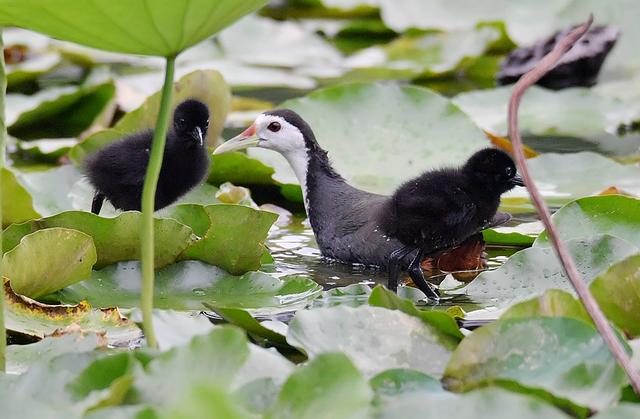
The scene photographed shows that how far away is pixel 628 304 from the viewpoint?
7.32 feet

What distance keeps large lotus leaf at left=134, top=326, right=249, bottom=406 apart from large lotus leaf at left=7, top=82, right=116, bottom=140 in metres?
3.64

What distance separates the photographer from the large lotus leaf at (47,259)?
265 cm

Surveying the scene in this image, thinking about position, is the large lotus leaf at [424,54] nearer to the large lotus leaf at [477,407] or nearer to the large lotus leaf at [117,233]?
the large lotus leaf at [117,233]

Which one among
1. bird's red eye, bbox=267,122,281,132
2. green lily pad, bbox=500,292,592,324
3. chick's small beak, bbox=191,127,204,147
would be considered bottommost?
bird's red eye, bbox=267,122,281,132

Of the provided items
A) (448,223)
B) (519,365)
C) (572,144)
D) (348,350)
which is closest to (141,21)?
(348,350)

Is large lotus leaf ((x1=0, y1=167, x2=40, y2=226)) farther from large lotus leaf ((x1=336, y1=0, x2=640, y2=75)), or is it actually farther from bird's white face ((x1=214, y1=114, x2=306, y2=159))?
large lotus leaf ((x1=336, y1=0, x2=640, y2=75))

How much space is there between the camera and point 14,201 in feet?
11.4

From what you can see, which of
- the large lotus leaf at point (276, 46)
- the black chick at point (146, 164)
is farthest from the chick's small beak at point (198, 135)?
the large lotus leaf at point (276, 46)

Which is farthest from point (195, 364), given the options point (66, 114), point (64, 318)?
point (66, 114)

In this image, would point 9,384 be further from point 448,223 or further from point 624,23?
point 624,23

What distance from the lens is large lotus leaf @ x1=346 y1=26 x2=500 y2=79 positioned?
6.69 m

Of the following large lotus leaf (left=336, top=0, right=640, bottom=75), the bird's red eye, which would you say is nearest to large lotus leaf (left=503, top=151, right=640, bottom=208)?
the bird's red eye

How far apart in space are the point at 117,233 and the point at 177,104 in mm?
1520

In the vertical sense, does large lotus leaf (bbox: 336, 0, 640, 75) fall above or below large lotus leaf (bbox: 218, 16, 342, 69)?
above
